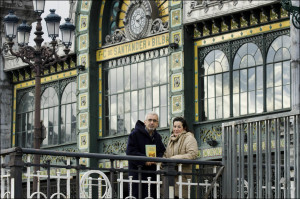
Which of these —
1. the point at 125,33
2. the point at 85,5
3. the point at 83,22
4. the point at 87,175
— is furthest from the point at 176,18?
the point at 87,175

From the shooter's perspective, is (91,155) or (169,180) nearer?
(91,155)

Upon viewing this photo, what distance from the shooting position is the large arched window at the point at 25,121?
35656 mm

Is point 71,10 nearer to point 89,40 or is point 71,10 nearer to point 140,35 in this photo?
point 89,40

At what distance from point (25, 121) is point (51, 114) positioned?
178 centimetres

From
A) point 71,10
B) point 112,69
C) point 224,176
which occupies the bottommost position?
point 224,176

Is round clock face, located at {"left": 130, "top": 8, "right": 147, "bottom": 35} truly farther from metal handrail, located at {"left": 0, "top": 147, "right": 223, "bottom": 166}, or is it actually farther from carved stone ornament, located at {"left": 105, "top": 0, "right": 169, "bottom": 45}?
metal handrail, located at {"left": 0, "top": 147, "right": 223, "bottom": 166}

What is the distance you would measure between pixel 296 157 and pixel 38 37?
41.3ft

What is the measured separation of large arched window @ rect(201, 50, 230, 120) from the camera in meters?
28.1

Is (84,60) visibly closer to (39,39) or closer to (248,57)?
(248,57)

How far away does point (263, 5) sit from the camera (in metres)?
26.8

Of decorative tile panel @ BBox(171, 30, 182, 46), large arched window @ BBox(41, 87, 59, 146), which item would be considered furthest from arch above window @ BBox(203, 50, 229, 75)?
large arched window @ BBox(41, 87, 59, 146)

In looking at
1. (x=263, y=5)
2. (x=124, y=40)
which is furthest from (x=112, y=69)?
(x=263, y=5)

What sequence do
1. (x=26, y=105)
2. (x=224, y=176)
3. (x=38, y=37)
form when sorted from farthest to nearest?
(x=26, y=105) < (x=38, y=37) < (x=224, y=176)

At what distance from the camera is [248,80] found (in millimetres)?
27438
